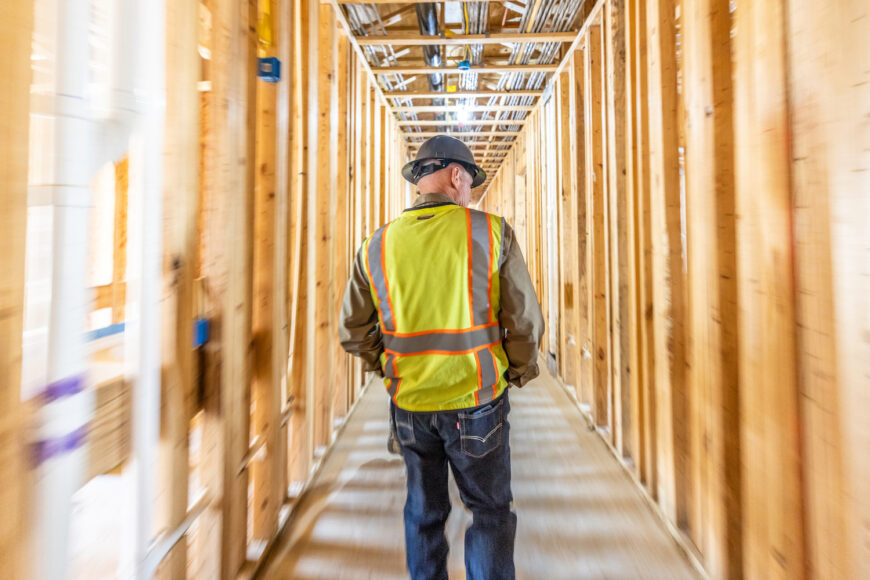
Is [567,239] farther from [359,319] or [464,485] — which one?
[464,485]

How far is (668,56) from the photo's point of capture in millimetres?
1787

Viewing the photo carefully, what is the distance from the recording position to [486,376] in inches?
50.3

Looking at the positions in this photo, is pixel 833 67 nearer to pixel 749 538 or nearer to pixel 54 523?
pixel 749 538

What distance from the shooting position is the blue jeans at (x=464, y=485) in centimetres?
127

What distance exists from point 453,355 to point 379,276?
0.38 m

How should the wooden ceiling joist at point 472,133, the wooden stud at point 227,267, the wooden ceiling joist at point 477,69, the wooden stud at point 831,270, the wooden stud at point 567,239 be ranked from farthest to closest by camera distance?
1. the wooden ceiling joist at point 472,133
2. the wooden ceiling joist at point 477,69
3. the wooden stud at point 567,239
4. the wooden stud at point 227,267
5. the wooden stud at point 831,270

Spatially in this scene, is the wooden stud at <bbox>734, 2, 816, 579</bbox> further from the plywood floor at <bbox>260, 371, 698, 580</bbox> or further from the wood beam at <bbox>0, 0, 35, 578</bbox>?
the wood beam at <bbox>0, 0, 35, 578</bbox>

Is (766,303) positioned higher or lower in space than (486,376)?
higher

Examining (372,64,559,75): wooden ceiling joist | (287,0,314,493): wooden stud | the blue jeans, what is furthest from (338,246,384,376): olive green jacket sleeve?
(372,64,559,75): wooden ceiling joist

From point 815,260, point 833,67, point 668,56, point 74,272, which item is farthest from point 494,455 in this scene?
point 668,56

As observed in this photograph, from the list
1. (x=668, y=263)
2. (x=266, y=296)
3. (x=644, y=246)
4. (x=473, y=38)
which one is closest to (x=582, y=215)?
(x=644, y=246)

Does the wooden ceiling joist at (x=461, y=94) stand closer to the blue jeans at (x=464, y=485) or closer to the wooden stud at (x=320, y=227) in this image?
the wooden stud at (x=320, y=227)

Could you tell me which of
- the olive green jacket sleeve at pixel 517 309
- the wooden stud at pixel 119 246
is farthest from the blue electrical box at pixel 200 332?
the olive green jacket sleeve at pixel 517 309

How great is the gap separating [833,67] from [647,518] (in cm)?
193
